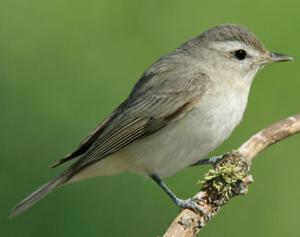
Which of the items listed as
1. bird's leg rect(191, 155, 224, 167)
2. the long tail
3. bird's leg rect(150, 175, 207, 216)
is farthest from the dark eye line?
the long tail

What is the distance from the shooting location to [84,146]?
4.60 metres

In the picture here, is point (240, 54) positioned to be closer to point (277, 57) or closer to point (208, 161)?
point (277, 57)

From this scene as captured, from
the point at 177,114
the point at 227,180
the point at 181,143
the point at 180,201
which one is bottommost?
the point at 227,180

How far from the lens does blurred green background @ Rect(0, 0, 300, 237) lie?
445 centimetres

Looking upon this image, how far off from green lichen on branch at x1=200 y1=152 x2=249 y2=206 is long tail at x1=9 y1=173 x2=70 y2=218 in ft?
3.27

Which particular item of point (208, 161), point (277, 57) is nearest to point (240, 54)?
point (277, 57)

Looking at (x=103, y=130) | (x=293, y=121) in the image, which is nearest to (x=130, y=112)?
(x=103, y=130)

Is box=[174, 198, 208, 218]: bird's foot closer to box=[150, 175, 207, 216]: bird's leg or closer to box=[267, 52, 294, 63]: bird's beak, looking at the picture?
box=[150, 175, 207, 216]: bird's leg

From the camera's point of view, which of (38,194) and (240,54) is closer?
(38,194)

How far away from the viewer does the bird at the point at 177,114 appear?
4.35 metres

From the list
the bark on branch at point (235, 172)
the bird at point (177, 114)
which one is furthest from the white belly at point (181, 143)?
the bark on branch at point (235, 172)

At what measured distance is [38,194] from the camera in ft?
14.1

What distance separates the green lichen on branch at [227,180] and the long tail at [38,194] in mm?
997

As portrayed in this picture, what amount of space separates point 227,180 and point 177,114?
888 mm
